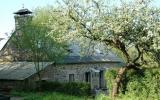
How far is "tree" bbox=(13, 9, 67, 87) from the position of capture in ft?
123

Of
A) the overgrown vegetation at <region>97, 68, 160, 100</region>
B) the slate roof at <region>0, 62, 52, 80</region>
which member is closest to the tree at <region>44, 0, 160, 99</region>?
the overgrown vegetation at <region>97, 68, 160, 100</region>

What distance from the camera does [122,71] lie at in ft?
82.1

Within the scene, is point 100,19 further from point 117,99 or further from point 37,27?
point 37,27

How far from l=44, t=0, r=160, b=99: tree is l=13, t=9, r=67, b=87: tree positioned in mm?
A: 12720

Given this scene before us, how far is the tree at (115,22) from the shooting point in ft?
76.7

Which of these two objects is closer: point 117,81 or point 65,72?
point 117,81

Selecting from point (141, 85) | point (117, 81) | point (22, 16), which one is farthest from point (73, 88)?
point (22, 16)

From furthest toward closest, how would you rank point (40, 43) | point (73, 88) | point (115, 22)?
point (40, 43) < point (73, 88) < point (115, 22)

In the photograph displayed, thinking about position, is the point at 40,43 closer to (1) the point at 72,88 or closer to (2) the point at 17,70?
(2) the point at 17,70

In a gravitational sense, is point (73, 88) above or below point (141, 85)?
below

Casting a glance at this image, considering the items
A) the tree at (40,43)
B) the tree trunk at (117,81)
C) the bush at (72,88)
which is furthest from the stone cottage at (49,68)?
the tree trunk at (117,81)

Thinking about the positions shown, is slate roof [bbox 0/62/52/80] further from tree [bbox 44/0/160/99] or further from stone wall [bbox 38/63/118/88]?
tree [bbox 44/0/160/99]

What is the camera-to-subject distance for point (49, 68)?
Result: 40.3m

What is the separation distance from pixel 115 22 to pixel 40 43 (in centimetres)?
1577
